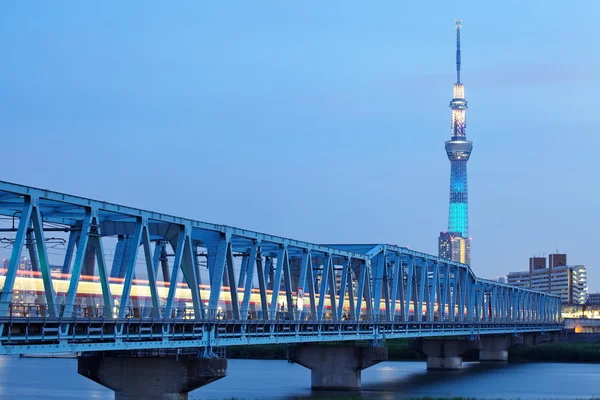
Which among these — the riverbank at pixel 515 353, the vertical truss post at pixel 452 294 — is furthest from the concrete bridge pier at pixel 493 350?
the vertical truss post at pixel 452 294

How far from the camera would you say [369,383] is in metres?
109

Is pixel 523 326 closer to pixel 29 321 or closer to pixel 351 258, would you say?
pixel 351 258

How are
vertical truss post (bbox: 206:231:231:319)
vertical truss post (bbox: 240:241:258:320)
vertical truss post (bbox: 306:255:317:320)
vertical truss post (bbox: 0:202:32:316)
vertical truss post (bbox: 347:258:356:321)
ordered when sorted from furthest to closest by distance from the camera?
vertical truss post (bbox: 347:258:356:321) < vertical truss post (bbox: 306:255:317:320) < vertical truss post (bbox: 240:241:258:320) < vertical truss post (bbox: 206:231:231:319) < vertical truss post (bbox: 0:202:32:316)

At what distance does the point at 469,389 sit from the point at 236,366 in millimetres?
45509

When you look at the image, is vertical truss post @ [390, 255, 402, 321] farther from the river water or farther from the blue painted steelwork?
the blue painted steelwork

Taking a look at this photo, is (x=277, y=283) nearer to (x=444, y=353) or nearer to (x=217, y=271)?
(x=217, y=271)

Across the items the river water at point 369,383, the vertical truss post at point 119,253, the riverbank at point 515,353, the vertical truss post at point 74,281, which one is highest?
the vertical truss post at point 119,253

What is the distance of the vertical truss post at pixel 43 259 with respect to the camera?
4766 cm

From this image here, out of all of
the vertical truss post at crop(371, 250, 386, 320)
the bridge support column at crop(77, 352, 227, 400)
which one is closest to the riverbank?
the vertical truss post at crop(371, 250, 386, 320)

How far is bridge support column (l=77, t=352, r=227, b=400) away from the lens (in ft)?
197

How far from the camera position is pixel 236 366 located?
14325 centimetres

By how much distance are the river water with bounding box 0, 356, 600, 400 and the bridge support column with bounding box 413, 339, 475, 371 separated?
86.4 inches

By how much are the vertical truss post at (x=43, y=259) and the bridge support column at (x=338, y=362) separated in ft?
153

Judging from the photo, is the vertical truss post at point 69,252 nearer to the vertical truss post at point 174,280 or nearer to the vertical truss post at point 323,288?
the vertical truss post at point 174,280
